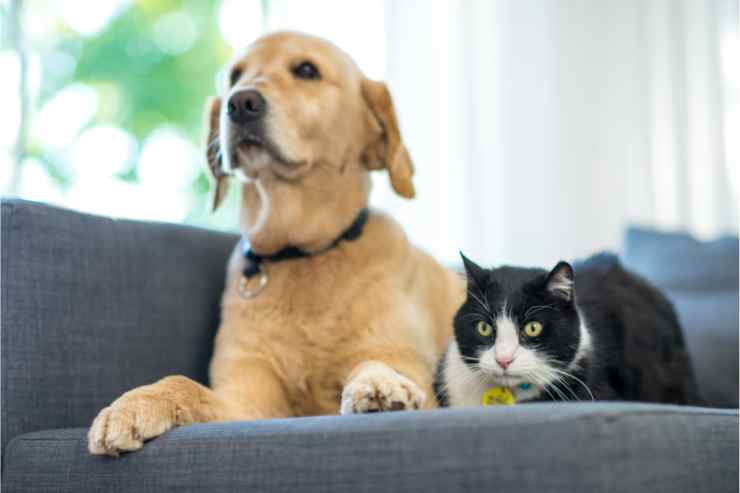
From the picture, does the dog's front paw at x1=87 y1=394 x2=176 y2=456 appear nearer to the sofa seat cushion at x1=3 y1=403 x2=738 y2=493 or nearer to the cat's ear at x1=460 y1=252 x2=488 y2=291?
the sofa seat cushion at x1=3 y1=403 x2=738 y2=493

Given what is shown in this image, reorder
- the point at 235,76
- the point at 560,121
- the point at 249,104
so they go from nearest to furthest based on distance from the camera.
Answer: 1. the point at 249,104
2. the point at 235,76
3. the point at 560,121

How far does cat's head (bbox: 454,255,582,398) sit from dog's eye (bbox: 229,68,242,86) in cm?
94

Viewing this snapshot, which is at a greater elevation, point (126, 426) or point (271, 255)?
point (271, 255)

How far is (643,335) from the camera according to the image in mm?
1778

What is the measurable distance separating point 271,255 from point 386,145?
16.6 inches

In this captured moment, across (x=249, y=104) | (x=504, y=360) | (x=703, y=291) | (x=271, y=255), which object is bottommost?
(x=703, y=291)

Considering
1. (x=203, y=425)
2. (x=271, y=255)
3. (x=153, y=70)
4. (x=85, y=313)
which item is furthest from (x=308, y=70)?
(x=153, y=70)

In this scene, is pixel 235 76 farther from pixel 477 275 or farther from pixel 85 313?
pixel 477 275

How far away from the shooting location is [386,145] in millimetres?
2100

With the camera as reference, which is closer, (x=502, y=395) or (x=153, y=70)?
(x=502, y=395)

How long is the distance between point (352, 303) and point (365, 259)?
13 centimetres

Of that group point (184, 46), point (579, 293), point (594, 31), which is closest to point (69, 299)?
point (579, 293)

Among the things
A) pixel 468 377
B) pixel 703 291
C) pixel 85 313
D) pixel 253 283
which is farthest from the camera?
pixel 703 291

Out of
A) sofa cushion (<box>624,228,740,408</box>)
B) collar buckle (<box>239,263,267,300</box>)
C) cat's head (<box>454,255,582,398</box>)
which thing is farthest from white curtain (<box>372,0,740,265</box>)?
cat's head (<box>454,255,582,398</box>)
